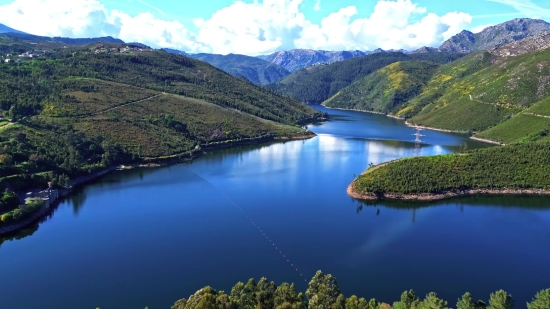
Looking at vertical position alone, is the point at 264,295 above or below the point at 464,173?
below

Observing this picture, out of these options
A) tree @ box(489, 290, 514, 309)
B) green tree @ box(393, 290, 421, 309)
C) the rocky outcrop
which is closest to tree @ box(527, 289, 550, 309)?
tree @ box(489, 290, 514, 309)

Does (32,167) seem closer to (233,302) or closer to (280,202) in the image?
(280,202)

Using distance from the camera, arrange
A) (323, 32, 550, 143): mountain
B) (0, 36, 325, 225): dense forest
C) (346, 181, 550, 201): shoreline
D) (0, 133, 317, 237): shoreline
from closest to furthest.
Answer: (0, 133, 317, 237): shoreline
(346, 181, 550, 201): shoreline
(0, 36, 325, 225): dense forest
(323, 32, 550, 143): mountain

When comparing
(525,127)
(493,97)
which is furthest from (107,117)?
(493,97)

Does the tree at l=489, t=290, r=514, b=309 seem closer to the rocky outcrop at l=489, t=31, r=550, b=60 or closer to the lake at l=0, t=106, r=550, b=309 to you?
the lake at l=0, t=106, r=550, b=309

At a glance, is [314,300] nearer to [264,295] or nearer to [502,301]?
[264,295]

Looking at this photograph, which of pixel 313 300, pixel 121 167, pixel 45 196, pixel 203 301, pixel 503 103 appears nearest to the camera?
pixel 203 301
